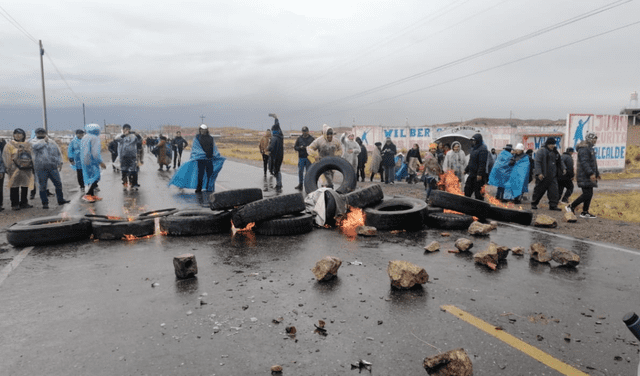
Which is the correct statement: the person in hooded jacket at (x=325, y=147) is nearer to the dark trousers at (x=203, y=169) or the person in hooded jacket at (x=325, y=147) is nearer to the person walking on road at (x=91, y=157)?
the dark trousers at (x=203, y=169)

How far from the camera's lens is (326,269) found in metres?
5.10

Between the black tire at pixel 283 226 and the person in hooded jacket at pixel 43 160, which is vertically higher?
the person in hooded jacket at pixel 43 160

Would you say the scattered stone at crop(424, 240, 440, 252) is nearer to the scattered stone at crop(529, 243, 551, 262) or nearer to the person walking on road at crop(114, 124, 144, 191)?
the scattered stone at crop(529, 243, 551, 262)

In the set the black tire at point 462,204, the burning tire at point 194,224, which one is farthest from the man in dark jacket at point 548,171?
the burning tire at point 194,224

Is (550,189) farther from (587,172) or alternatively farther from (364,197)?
(364,197)

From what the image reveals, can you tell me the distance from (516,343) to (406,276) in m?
1.45

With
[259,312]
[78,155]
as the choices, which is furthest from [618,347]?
[78,155]

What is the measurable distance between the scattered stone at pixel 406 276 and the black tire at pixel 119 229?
15.9 ft

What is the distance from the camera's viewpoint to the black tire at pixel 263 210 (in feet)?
25.5

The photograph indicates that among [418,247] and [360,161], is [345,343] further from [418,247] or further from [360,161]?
[360,161]

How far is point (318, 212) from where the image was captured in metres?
8.63

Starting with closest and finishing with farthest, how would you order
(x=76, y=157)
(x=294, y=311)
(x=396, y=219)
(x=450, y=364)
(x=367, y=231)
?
1. (x=450, y=364)
2. (x=294, y=311)
3. (x=367, y=231)
4. (x=396, y=219)
5. (x=76, y=157)

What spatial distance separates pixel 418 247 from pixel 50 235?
6.07 meters

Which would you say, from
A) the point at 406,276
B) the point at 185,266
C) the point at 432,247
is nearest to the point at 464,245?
the point at 432,247
